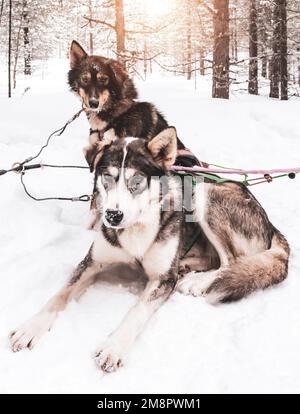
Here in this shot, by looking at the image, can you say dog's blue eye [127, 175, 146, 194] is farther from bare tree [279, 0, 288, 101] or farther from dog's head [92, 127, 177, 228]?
bare tree [279, 0, 288, 101]

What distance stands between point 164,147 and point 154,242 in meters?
0.69

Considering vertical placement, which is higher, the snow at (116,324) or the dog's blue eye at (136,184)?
the dog's blue eye at (136,184)

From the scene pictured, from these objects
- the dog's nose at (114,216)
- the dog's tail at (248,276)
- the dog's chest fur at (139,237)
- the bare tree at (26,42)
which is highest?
the bare tree at (26,42)

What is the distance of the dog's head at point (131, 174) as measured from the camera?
7.82 feet

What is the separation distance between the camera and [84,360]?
2174mm

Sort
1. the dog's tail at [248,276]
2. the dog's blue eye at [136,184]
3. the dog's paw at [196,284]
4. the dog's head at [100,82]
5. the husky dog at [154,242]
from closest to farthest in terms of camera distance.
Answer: the husky dog at [154,242], the dog's blue eye at [136,184], the dog's tail at [248,276], the dog's paw at [196,284], the dog's head at [100,82]

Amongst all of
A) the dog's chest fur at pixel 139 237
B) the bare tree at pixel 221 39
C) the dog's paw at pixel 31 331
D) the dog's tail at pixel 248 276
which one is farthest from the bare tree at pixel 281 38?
the dog's paw at pixel 31 331

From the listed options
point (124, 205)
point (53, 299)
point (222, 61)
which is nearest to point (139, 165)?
point (124, 205)

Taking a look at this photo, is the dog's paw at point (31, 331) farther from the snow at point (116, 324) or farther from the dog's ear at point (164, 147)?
the dog's ear at point (164, 147)

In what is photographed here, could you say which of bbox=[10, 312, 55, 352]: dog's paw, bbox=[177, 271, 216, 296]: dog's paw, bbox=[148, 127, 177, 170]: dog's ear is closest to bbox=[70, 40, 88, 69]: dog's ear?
bbox=[148, 127, 177, 170]: dog's ear

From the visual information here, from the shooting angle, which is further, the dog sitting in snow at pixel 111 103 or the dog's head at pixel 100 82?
the dog's head at pixel 100 82

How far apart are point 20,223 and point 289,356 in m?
2.89

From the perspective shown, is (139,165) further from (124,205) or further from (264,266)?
(264,266)

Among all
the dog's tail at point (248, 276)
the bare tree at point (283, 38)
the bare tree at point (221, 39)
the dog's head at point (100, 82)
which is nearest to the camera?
the dog's tail at point (248, 276)
